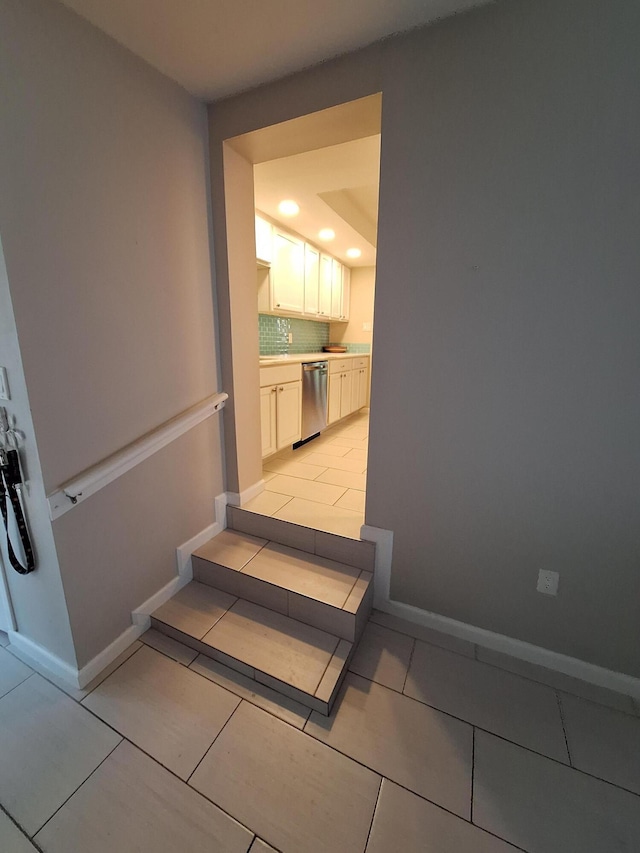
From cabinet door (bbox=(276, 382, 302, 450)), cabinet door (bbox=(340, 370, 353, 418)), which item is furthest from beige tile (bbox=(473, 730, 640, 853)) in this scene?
cabinet door (bbox=(340, 370, 353, 418))

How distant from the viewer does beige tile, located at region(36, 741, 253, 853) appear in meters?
0.98

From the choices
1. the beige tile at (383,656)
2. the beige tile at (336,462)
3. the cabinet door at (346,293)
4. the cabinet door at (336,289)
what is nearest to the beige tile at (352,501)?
the beige tile at (336,462)

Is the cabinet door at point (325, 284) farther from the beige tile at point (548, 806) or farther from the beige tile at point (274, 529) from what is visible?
the beige tile at point (548, 806)

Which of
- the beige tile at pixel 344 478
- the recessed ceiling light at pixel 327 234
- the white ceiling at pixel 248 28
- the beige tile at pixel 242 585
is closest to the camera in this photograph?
the white ceiling at pixel 248 28

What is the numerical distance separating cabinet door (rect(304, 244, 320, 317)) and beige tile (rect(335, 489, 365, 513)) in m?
2.26

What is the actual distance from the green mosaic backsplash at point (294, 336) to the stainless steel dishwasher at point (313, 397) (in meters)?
0.70

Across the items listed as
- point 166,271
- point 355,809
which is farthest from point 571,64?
point 355,809

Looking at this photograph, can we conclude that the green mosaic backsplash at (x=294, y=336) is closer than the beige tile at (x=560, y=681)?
No

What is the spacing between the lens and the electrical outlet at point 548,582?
4.80ft

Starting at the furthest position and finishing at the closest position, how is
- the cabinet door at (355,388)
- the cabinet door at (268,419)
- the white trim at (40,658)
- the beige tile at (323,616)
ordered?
the cabinet door at (355,388) < the cabinet door at (268,419) < the beige tile at (323,616) < the white trim at (40,658)

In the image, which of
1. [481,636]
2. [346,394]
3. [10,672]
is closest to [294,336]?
[346,394]

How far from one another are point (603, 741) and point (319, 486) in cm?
174

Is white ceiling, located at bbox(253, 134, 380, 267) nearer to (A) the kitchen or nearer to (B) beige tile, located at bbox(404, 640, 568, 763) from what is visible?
(A) the kitchen

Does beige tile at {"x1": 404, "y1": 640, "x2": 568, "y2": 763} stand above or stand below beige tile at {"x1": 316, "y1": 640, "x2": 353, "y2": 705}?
below
